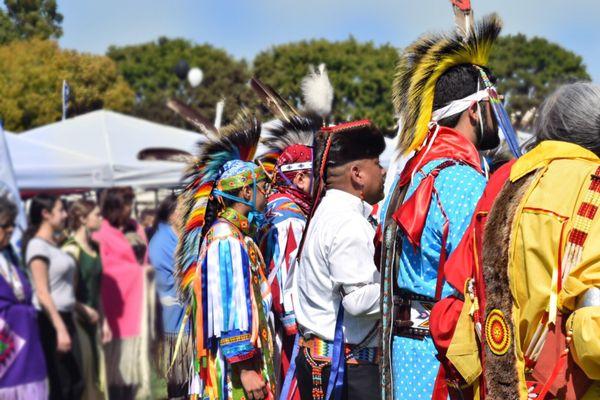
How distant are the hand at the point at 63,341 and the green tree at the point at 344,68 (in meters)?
33.3

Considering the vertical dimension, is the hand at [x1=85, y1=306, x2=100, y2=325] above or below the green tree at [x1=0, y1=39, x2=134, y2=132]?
below

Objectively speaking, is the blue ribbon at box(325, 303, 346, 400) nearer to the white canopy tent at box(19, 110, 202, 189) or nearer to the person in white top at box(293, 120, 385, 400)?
the person in white top at box(293, 120, 385, 400)

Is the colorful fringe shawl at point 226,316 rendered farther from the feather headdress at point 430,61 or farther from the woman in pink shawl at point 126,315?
the woman in pink shawl at point 126,315

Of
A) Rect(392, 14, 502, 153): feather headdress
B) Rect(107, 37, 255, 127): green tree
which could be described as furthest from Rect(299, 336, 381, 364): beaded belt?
Rect(107, 37, 255, 127): green tree

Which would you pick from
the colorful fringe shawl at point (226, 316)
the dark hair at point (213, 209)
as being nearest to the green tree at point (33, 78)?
the dark hair at point (213, 209)

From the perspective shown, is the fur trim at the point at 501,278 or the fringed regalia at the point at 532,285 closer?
the fringed regalia at the point at 532,285

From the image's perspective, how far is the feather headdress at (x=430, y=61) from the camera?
308 cm

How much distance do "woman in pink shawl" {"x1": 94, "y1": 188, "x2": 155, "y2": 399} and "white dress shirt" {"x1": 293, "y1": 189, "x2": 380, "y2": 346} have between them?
206 centimetres


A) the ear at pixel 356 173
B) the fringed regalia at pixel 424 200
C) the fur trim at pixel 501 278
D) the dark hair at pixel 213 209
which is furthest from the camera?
the dark hair at pixel 213 209

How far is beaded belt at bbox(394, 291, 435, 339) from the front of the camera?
2.84 meters

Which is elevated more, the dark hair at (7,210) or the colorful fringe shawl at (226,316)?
the dark hair at (7,210)

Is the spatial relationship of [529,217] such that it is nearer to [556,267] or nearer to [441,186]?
[556,267]

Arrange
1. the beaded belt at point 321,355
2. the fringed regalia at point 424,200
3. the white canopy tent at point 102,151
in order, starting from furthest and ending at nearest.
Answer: the white canopy tent at point 102,151 < the beaded belt at point 321,355 < the fringed regalia at point 424,200

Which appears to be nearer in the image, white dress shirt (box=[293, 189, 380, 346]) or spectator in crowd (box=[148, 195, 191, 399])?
white dress shirt (box=[293, 189, 380, 346])
